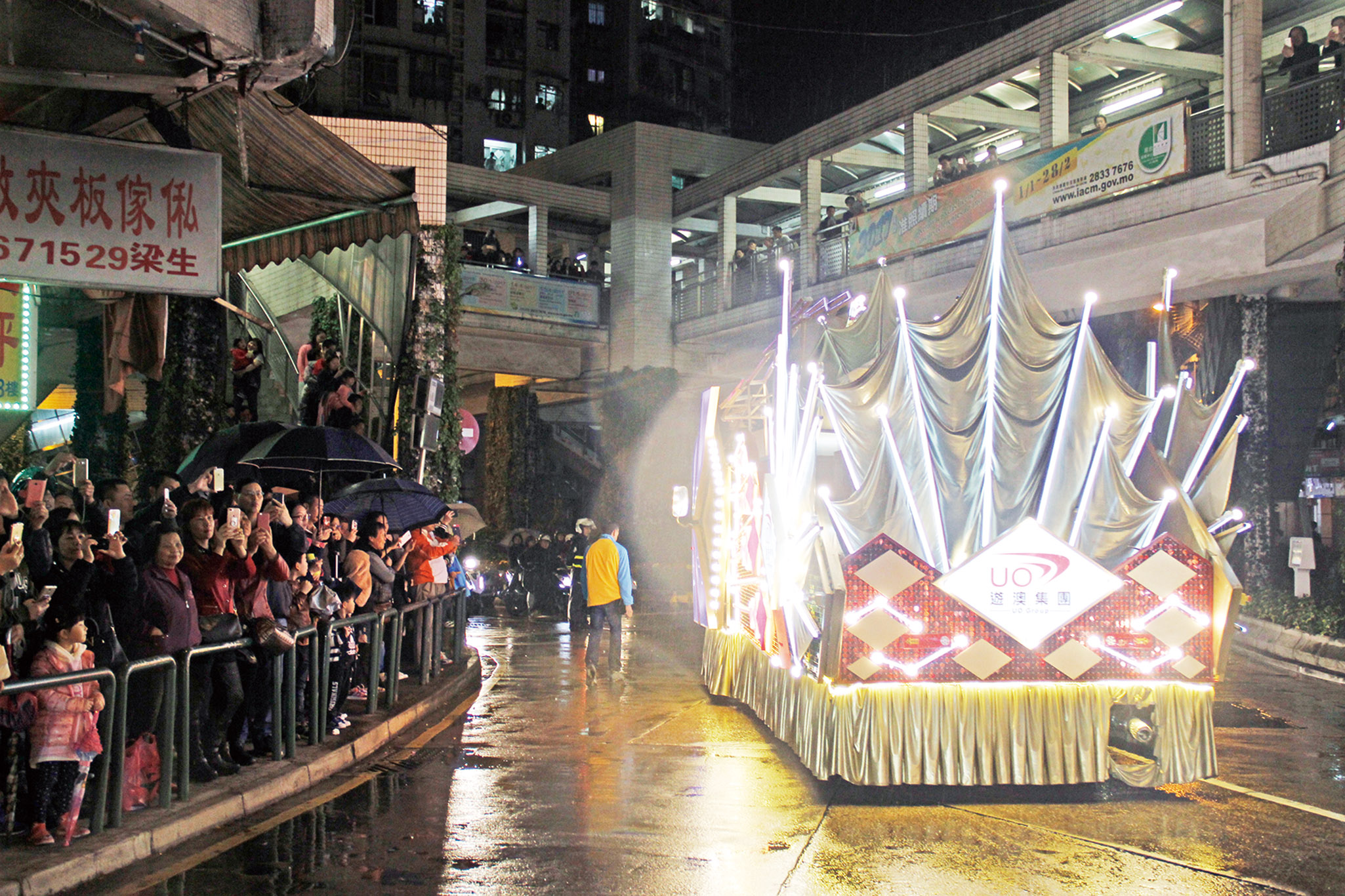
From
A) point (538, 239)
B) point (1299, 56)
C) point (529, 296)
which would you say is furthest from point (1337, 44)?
point (538, 239)

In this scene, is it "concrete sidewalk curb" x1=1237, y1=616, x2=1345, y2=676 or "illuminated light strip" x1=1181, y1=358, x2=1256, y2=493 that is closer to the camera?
"illuminated light strip" x1=1181, y1=358, x2=1256, y2=493

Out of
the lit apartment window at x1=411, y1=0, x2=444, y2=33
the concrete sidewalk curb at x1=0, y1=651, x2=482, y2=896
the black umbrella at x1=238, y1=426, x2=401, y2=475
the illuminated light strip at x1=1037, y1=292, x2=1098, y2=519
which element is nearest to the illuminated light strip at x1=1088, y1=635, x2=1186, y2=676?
the illuminated light strip at x1=1037, y1=292, x2=1098, y2=519

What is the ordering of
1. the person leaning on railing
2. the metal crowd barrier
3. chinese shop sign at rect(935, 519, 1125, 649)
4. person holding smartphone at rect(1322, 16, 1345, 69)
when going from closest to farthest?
the metal crowd barrier → the person leaning on railing → chinese shop sign at rect(935, 519, 1125, 649) → person holding smartphone at rect(1322, 16, 1345, 69)

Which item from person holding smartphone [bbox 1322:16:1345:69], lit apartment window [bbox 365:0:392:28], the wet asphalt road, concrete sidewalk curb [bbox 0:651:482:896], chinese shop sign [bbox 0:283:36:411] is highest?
lit apartment window [bbox 365:0:392:28]

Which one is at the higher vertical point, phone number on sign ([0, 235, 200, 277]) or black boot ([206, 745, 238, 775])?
phone number on sign ([0, 235, 200, 277])

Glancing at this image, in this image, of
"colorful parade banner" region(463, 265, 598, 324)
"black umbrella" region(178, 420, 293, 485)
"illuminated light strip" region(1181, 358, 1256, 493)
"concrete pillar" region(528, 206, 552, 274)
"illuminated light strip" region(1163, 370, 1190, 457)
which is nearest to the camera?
"illuminated light strip" region(1181, 358, 1256, 493)

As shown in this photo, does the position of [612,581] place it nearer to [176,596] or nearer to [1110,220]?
[176,596]

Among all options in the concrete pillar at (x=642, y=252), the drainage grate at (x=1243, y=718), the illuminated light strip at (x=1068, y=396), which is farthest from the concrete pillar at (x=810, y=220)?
the illuminated light strip at (x=1068, y=396)

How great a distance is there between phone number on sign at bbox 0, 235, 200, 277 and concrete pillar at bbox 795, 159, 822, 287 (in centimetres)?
1975

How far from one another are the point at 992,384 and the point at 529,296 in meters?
22.3

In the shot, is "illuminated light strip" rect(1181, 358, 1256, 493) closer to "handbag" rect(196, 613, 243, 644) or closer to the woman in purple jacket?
"handbag" rect(196, 613, 243, 644)

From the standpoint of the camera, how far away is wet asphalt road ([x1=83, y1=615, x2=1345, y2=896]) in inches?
234

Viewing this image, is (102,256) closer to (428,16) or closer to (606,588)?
(606,588)

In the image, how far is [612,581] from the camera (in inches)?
536
